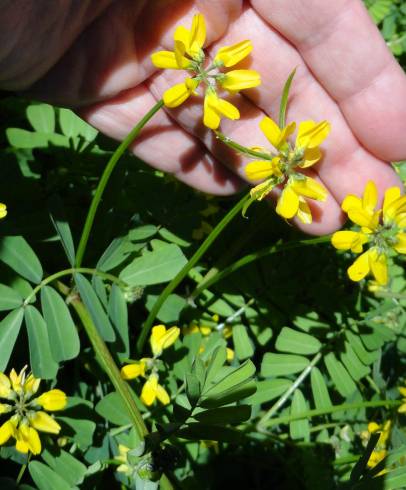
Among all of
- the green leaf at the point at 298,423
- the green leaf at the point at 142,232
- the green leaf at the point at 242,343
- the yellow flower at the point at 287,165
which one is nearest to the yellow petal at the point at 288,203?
the yellow flower at the point at 287,165

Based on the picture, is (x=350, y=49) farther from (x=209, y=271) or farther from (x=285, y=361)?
(x=285, y=361)

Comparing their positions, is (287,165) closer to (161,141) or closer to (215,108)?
(215,108)

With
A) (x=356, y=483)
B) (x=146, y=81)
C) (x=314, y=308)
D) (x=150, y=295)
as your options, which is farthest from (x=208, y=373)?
(x=146, y=81)

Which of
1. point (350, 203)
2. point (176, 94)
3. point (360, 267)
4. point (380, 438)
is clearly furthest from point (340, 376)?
point (176, 94)

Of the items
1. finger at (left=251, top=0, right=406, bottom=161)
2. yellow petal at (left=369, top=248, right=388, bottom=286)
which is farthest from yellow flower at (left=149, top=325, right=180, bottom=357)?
finger at (left=251, top=0, right=406, bottom=161)

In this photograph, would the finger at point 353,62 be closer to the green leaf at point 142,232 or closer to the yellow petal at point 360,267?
the yellow petal at point 360,267
